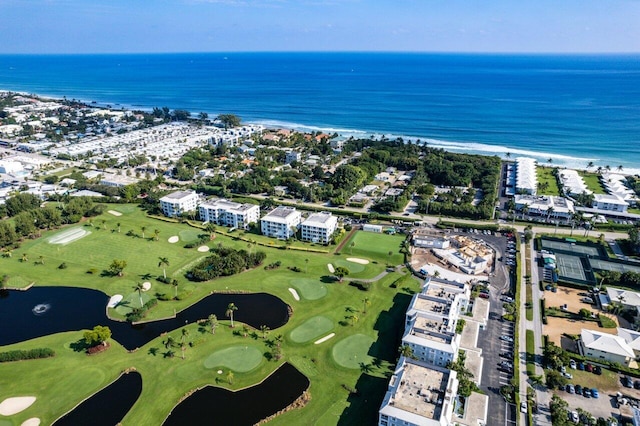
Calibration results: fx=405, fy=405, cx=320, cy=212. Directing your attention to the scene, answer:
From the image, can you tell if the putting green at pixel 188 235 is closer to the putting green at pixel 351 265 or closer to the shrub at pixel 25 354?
the putting green at pixel 351 265

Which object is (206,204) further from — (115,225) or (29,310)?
(29,310)

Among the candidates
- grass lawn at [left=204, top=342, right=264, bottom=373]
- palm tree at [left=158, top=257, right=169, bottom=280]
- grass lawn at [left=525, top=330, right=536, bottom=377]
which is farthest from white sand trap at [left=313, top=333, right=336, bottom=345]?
palm tree at [left=158, top=257, right=169, bottom=280]

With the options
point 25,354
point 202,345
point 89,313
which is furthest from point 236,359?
point 25,354

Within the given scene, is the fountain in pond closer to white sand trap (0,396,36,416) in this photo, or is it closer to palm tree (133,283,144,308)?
palm tree (133,283,144,308)

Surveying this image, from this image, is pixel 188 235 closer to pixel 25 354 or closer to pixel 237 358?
Result: pixel 25 354

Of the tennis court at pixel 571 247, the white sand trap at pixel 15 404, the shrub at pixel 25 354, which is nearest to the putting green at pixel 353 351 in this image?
the white sand trap at pixel 15 404
